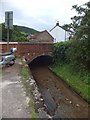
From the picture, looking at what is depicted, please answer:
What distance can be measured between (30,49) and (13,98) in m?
13.4

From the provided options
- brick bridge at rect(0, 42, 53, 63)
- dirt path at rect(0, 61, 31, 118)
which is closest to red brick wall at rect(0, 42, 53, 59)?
brick bridge at rect(0, 42, 53, 63)

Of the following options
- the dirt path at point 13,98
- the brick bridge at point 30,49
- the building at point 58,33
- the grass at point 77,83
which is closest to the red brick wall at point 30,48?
the brick bridge at point 30,49

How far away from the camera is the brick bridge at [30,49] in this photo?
18.5 metres

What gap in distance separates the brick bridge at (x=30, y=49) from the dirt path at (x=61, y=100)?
9.39 feet

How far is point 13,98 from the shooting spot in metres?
7.31

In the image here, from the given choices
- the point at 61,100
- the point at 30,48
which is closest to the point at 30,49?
the point at 30,48

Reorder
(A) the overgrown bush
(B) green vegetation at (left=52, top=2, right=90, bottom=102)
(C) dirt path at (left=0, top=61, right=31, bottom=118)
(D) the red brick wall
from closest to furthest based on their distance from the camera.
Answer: (C) dirt path at (left=0, top=61, right=31, bottom=118) → (B) green vegetation at (left=52, top=2, right=90, bottom=102) → (D) the red brick wall → (A) the overgrown bush

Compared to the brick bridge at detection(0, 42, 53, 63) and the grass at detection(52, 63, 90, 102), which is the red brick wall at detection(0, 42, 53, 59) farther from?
the grass at detection(52, 63, 90, 102)

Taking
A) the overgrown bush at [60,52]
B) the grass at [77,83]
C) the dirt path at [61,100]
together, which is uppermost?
the overgrown bush at [60,52]

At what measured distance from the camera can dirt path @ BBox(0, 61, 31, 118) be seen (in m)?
6.03

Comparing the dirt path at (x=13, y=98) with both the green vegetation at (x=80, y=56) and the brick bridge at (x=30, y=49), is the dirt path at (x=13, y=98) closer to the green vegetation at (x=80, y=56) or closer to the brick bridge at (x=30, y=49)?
the green vegetation at (x=80, y=56)

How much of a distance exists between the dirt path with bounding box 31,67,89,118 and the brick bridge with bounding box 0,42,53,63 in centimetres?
286

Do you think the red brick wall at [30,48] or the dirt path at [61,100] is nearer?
the dirt path at [61,100]

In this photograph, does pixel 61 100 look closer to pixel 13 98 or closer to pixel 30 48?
pixel 13 98
